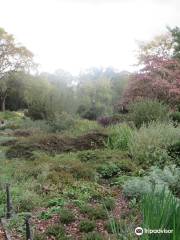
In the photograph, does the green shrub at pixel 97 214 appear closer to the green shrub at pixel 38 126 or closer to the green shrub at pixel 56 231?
the green shrub at pixel 56 231

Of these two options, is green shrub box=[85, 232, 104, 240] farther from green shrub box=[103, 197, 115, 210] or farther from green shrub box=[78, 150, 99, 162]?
green shrub box=[78, 150, 99, 162]

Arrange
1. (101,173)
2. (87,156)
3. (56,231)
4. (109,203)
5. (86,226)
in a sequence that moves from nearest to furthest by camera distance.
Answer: (56,231) < (86,226) < (109,203) < (101,173) < (87,156)

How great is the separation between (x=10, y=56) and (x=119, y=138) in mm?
35383

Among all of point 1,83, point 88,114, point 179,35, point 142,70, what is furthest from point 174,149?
point 1,83

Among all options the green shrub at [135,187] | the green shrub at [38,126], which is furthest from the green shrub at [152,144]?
the green shrub at [38,126]

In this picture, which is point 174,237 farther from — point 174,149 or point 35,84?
point 35,84

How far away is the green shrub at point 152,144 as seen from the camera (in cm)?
1014

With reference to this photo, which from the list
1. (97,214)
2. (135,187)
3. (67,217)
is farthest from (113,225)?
(135,187)

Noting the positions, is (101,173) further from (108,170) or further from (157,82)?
(157,82)

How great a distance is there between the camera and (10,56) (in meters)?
46.5

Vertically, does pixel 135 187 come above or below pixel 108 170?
above

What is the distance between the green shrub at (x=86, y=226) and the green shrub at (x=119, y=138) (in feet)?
21.2

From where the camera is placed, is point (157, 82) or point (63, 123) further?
point (157, 82)

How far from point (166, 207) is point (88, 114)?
35304 millimetres
